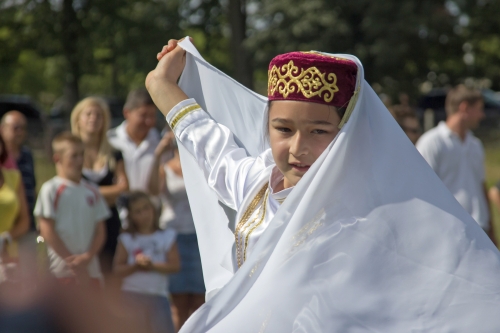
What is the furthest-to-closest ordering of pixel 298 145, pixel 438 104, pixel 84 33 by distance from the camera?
pixel 438 104, pixel 84 33, pixel 298 145

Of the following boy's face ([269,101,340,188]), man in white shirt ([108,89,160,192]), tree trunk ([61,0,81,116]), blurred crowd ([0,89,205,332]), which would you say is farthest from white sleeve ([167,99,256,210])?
tree trunk ([61,0,81,116])

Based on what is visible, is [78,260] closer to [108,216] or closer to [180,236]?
[108,216]

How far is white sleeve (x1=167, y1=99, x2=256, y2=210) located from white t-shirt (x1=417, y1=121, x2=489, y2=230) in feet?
14.1

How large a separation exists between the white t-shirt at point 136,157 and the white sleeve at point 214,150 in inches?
138

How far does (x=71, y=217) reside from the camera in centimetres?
534

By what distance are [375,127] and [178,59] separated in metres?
0.94

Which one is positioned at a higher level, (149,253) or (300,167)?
(300,167)

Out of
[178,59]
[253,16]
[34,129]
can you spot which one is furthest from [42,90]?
[178,59]

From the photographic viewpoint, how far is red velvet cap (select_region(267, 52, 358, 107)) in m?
2.21

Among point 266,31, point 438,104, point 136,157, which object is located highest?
point 266,31

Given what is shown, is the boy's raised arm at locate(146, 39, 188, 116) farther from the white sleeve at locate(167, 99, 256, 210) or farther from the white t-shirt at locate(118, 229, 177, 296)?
Answer: the white t-shirt at locate(118, 229, 177, 296)

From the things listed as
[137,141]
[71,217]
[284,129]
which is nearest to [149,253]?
[71,217]

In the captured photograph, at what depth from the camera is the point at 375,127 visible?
214cm

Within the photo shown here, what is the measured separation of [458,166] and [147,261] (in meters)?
2.91
